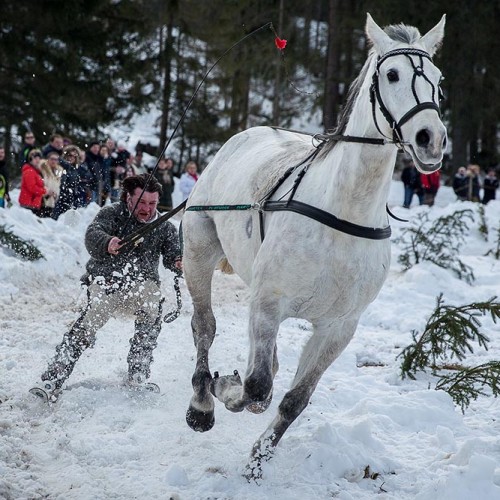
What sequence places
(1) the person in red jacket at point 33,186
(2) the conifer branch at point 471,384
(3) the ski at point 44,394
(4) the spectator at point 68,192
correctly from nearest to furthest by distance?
(2) the conifer branch at point 471,384
(3) the ski at point 44,394
(1) the person in red jacket at point 33,186
(4) the spectator at point 68,192

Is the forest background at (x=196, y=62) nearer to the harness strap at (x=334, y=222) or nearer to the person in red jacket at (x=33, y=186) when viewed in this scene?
the person in red jacket at (x=33, y=186)

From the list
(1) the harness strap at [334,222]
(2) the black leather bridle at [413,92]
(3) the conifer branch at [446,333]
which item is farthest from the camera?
(3) the conifer branch at [446,333]

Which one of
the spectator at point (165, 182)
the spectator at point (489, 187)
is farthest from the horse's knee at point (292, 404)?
the spectator at point (489, 187)

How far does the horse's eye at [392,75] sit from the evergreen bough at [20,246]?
22.9 feet

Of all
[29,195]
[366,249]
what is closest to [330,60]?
[29,195]

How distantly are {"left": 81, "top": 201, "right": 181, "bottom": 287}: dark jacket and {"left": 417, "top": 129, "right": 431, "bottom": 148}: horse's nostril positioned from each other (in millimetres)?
3029

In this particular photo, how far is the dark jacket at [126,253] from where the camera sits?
5934 millimetres

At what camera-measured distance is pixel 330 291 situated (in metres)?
3.98

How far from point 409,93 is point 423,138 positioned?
0.93 feet

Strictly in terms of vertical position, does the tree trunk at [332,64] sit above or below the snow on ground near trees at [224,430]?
above

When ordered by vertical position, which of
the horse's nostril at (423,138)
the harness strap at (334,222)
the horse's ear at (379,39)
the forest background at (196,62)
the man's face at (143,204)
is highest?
the forest background at (196,62)

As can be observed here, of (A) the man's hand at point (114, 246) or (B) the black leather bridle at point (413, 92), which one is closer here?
(B) the black leather bridle at point (413, 92)

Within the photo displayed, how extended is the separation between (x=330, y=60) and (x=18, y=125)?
9409 millimetres

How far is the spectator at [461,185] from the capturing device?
71.2ft
